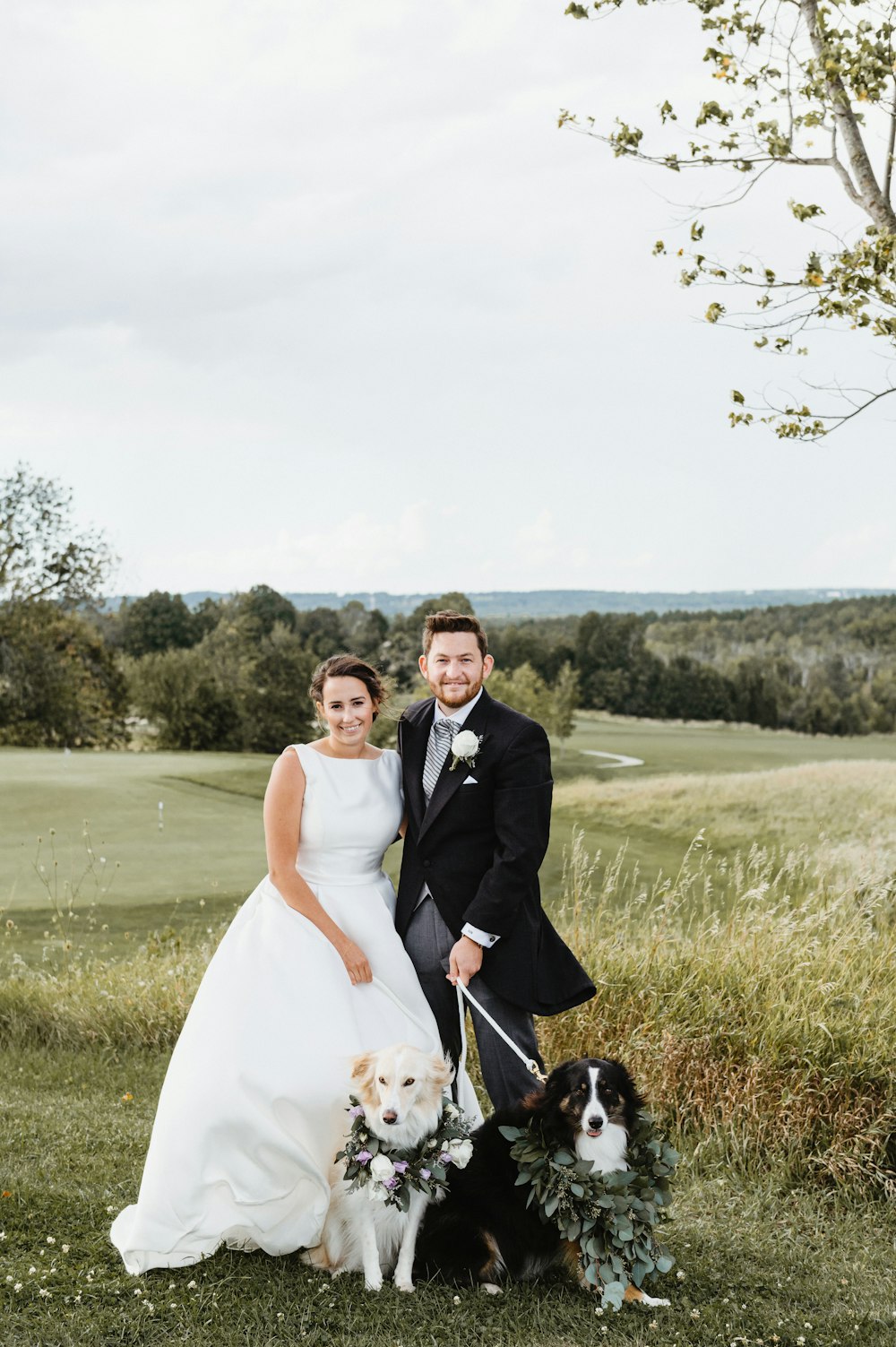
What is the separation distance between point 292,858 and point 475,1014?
2.65ft

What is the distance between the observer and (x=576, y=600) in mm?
25484

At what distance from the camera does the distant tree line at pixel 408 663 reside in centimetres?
2236

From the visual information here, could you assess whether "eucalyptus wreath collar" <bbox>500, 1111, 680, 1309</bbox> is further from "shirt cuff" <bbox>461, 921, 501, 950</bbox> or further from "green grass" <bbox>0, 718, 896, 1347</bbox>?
"shirt cuff" <bbox>461, 921, 501, 950</bbox>

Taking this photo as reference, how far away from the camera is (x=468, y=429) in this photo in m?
19.7

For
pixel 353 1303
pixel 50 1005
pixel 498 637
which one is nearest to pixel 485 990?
pixel 353 1303

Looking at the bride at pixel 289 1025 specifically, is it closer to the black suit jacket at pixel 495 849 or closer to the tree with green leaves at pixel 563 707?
the black suit jacket at pixel 495 849

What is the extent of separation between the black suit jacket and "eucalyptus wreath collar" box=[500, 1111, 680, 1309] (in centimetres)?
60

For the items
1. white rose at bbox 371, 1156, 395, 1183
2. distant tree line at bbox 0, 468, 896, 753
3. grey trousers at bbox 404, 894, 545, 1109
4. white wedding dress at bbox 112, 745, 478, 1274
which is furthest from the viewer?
distant tree line at bbox 0, 468, 896, 753

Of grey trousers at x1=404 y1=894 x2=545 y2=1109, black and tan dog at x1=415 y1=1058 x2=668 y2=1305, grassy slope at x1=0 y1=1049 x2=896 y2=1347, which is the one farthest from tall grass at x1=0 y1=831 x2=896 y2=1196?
black and tan dog at x1=415 y1=1058 x2=668 y2=1305

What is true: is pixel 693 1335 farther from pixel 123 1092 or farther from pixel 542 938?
pixel 123 1092

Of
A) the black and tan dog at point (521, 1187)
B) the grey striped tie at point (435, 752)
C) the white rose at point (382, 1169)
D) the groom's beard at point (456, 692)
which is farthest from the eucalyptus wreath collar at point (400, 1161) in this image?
the groom's beard at point (456, 692)

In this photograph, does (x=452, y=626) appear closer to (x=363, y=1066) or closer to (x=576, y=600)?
(x=363, y=1066)

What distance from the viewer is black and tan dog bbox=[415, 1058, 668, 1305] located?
118 inches

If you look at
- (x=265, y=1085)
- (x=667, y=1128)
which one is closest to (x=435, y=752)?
(x=265, y=1085)
